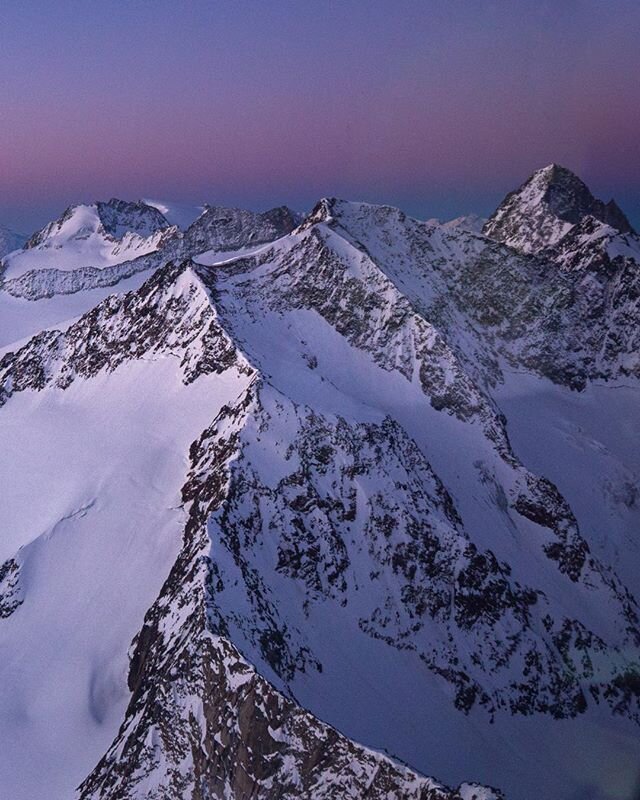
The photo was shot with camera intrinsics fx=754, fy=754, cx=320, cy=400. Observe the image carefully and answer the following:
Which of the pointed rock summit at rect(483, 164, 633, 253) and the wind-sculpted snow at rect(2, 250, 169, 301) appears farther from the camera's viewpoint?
the wind-sculpted snow at rect(2, 250, 169, 301)

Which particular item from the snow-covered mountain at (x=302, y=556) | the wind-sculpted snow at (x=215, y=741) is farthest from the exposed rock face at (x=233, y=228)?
the wind-sculpted snow at (x=215, y=741)

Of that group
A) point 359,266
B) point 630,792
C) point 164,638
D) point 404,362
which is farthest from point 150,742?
point 359,266

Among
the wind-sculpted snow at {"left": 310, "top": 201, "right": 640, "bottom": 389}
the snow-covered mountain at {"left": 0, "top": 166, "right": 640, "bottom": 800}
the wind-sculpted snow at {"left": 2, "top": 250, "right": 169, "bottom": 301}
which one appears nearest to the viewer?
the snow-covered mountain at {"left": 0, "top": 166, "right": 640, "bottom": 800}

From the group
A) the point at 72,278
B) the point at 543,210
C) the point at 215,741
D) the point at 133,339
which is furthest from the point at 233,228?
the point at 215,741

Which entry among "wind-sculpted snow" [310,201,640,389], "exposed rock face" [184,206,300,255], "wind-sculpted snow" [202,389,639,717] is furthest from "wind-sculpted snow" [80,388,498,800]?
"exposed rock face" [184,206,300,255]

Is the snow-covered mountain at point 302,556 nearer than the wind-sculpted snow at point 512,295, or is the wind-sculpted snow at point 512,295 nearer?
the snow-covered mountain at point 302,556

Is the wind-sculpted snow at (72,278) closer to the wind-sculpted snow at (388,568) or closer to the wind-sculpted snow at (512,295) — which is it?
the wind-sculpted snow at (512,295)

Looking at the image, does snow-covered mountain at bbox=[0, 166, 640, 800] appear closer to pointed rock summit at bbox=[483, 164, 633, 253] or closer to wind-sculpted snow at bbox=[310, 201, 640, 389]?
wind-sculpted snow at bbox=[310, 201, 640, 389]
